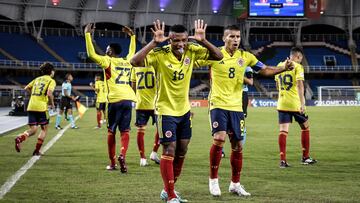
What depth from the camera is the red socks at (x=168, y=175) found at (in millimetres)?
6395

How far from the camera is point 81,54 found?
6388 cm

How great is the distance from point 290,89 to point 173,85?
15.4ft

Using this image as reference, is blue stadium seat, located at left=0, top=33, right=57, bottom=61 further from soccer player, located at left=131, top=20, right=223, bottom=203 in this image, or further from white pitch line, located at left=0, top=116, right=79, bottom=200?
soccer player, located at left=131, top=20, right=223, bottom=203

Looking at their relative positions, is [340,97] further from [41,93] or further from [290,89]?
[41,93]

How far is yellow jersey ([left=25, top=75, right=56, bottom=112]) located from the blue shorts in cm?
601

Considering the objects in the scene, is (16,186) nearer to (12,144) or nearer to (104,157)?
(104,157)

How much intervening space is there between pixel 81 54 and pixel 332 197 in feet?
193

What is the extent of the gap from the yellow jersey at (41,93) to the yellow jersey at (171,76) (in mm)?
6296

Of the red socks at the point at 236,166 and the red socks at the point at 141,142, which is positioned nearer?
the red socks at the point at 236,166

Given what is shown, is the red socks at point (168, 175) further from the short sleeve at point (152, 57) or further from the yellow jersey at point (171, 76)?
the short sleeve at point (152, 57)

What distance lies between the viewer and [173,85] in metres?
6.64

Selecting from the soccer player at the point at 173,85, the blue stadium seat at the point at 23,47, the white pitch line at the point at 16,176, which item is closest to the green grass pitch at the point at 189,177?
the white pitch line at the point at 16,176

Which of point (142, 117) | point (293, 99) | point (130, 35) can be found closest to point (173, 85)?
point (130, 35)

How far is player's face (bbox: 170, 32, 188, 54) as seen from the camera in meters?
6.43
